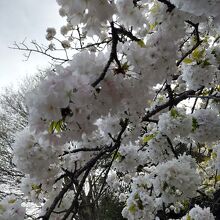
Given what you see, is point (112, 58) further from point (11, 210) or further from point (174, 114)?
point (11, 210)

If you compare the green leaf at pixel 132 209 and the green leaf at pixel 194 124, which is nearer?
the green leaf at pixel 132 209

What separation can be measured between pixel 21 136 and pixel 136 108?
2.52 feet

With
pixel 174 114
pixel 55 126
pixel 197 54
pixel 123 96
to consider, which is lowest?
pixel 55 126

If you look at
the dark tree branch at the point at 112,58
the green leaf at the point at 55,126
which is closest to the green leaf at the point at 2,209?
the green leaf at the point at 55,126

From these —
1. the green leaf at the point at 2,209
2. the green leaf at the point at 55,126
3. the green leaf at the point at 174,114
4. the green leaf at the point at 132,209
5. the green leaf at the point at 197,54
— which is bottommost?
the green leaf at the point at 55,126

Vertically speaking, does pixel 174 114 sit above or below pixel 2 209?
above

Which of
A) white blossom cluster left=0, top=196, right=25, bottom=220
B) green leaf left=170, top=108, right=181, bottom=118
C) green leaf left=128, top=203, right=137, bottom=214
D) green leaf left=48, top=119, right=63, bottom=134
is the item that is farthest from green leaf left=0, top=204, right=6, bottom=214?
green leaf left=170, top=108, right=181, bottom=118

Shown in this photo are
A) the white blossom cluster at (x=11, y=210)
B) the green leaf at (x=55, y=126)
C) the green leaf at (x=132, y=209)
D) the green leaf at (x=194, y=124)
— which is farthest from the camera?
the green leaf at (x=194, y=124)

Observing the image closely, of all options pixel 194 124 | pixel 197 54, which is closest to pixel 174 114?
pixel 194 124

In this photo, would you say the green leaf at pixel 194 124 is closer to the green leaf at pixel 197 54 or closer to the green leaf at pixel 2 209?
the green leaf at pixel 197 54

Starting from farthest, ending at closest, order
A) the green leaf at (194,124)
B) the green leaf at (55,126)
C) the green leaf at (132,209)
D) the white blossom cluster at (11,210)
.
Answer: the green leaf at (194,124) < the green leaf at (132,209) < the white blossom cluster at (11,210) < the green leaf at (55,126)

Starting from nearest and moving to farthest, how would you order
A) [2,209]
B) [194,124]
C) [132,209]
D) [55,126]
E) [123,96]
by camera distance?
1. [55,126]
2. [123,96]
3. [2,209]
4. [132,209]
5. [194,124]

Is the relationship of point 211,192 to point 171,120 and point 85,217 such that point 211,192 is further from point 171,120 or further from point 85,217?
point 85,217

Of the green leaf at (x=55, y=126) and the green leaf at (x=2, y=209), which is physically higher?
the green leaf at (x=2, y=209)
